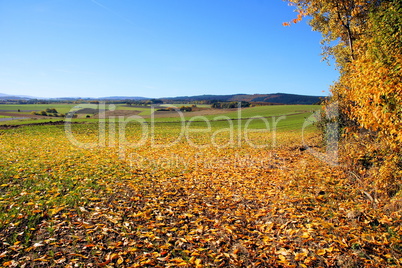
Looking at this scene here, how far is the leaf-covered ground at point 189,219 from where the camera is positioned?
4730 mm

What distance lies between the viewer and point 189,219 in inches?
253

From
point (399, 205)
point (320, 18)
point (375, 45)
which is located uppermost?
point (320, 18)

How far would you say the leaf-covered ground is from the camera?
473cm

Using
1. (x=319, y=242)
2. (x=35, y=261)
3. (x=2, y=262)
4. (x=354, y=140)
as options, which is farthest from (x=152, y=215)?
(x=354, y=140)

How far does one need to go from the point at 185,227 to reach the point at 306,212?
3517 millimetres

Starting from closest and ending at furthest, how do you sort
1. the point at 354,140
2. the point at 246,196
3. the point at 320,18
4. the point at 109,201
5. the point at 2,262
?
the point at 2,262, the point at 109,201, the point at 246,196, the point at 354,140, the point at 320,18

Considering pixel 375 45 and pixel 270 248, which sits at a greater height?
pixel 375 45

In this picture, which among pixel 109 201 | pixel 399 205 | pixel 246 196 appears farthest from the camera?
pixel 246 196

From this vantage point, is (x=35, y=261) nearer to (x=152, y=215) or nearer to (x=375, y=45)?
(x=152, y=215)

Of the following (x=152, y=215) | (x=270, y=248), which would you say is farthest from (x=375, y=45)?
(x=152, y=215)

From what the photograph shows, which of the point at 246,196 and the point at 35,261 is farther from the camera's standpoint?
the point at 246,196

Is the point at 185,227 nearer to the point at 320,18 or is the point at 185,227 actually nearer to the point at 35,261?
the point at 35,261

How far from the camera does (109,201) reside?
23.7ft

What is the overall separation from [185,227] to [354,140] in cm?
740
